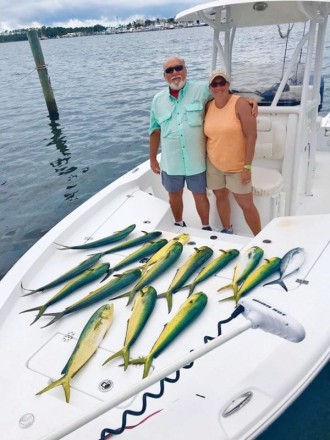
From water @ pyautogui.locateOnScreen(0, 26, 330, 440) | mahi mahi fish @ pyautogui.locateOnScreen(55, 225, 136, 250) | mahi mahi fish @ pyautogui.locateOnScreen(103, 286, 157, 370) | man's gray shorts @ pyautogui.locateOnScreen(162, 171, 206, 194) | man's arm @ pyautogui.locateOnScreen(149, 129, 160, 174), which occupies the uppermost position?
man's arm @ pyautogui.locateOnScreen(149, 129, 160, 174)

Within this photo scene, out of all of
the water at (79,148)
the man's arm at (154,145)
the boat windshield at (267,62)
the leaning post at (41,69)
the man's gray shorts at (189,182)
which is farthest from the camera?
the leaning post at (41,69)

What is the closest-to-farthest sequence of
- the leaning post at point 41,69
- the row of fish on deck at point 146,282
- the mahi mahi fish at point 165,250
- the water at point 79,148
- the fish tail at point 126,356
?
the fish tail at point 126,356, the row of fish on deck at point 146,282, the mahi mahi fish at point 165,250, the water at point 79,148, the leaning post at point 41,69

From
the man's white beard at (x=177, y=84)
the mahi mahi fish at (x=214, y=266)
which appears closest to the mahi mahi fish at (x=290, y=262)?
the mahi mahi fish at (x=214, y=266)

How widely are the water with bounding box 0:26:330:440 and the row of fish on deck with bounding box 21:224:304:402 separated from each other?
46.2 inches

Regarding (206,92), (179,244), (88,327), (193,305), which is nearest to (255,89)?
(206,92)

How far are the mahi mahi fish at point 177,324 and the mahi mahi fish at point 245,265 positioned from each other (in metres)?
0.24

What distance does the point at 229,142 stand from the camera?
3.57 meters

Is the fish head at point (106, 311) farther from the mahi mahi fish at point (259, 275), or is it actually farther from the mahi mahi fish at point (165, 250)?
the mahi mahi fish at point (259, 275)

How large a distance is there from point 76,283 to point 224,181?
182cm

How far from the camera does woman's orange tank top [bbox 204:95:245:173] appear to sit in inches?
137

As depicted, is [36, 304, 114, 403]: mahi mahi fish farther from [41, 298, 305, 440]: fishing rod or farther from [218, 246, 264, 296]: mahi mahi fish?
[218, 246, 264, 296]: mahi mahi fish

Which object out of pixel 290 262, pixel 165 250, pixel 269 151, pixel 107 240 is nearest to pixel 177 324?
pixel 165 250

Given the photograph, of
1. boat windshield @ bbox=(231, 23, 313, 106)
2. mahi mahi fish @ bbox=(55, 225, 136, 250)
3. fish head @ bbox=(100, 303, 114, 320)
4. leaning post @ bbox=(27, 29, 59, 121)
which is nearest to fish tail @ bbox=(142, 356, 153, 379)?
fish head @ bbox=(100, 303, 114, 320)

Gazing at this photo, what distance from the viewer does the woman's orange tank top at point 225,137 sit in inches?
137
